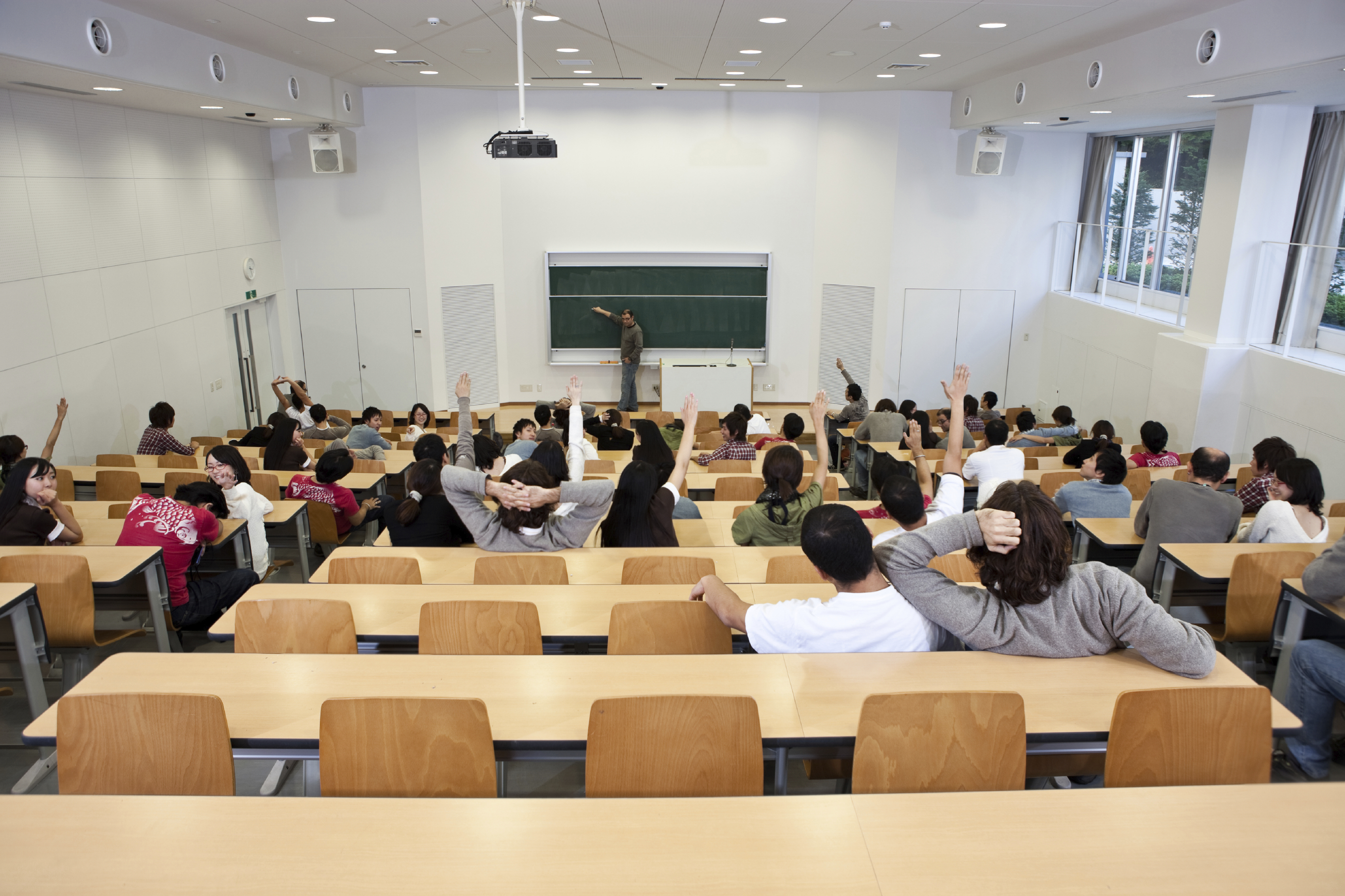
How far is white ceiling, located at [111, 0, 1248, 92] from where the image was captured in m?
6.39

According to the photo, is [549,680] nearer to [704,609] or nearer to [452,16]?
[704,609]

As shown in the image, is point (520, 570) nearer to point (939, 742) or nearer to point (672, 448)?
point (939, 742)

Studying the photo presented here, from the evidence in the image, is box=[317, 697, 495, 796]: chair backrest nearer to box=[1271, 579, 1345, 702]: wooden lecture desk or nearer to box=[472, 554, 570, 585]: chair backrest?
box=[472, 554, 570, 585]: chair backrest

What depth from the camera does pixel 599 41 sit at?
26.1ft

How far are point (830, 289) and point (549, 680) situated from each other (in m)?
10.6

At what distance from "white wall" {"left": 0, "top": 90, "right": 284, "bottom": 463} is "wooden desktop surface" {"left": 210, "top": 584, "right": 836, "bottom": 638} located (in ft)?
16.3

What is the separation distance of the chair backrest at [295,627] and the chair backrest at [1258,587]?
4.09 meters

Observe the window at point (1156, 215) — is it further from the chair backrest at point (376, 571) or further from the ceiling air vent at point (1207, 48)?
the chair backrest at point (376, 571)

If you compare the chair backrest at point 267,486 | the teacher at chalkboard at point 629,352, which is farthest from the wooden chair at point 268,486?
the teacher at chalkboard at point 629,352

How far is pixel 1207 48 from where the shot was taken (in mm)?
6457

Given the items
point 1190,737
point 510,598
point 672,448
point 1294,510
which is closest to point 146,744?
point 510,598

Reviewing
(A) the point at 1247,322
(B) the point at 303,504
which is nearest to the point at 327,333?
(B) the point at 303,504

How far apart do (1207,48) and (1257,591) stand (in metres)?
4.70

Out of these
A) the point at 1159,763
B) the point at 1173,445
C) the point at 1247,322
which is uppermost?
the point at 1247,322
